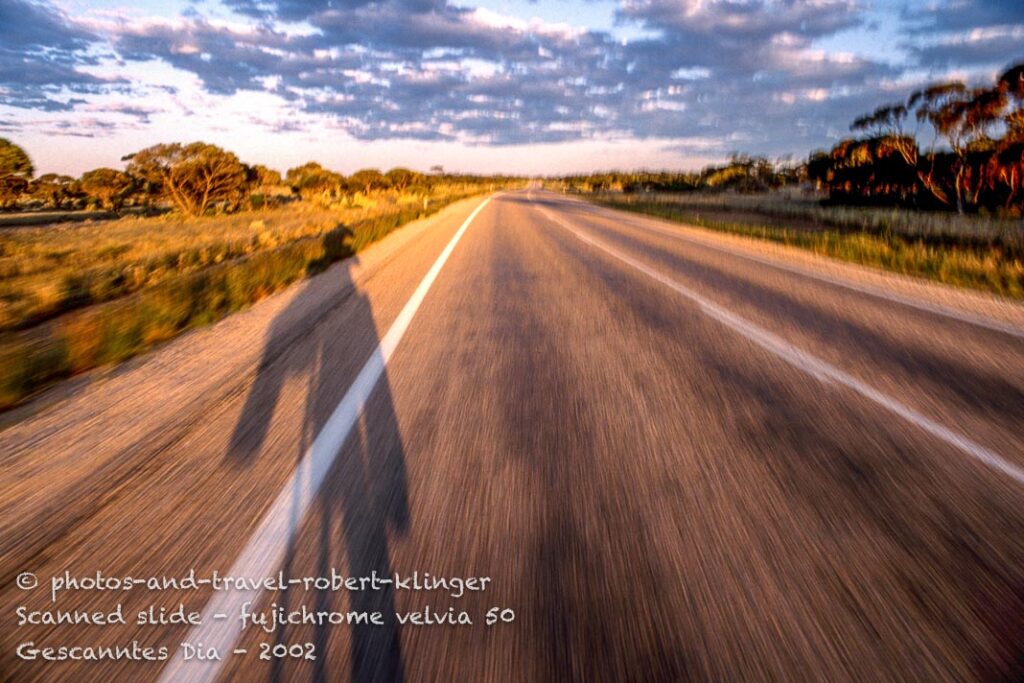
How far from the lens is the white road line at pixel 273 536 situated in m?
2.08

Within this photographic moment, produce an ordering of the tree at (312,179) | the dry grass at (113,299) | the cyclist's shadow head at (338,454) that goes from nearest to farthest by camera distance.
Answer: the cyclist's shadow head at (338,454)
the dry grass at (113,299)
the tree at (312,179)

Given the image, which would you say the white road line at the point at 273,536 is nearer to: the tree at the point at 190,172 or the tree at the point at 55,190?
the tree at the point at 190,172

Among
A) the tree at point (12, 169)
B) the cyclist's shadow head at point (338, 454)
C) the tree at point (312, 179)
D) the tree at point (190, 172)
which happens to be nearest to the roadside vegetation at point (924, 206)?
the cyclist's shadow head at point (338, 454)

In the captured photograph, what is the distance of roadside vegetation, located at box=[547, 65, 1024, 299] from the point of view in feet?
41.8

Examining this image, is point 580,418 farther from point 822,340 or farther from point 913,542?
point 822,340

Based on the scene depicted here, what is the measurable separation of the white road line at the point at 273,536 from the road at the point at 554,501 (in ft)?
0.05

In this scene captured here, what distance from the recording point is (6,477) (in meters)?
3.43

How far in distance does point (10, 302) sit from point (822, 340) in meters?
10.7

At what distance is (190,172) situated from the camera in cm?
4703

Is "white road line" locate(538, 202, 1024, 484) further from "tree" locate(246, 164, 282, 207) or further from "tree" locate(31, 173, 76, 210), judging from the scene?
"tree" locate(31, 173, 76, 210)

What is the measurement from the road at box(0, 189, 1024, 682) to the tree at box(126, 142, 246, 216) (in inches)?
1861

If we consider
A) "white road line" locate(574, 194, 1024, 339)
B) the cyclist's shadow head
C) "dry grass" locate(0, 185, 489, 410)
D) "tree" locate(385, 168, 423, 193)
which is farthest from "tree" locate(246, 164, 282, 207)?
the cyclist's shadow head

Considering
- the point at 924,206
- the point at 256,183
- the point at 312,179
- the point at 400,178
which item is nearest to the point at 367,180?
the point at 312,179

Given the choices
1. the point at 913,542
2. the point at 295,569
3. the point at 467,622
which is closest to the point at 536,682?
the point at 467,622
